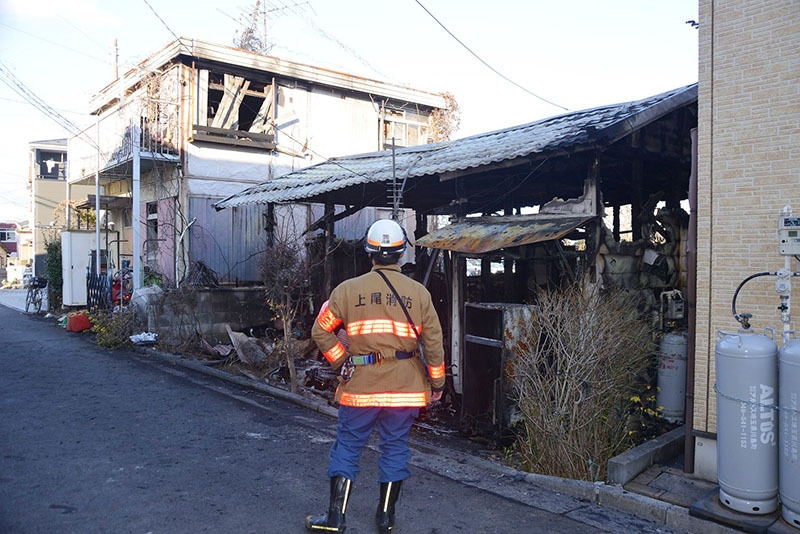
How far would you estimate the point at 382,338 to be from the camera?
12.6 ft

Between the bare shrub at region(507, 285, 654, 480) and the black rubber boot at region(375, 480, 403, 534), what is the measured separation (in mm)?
1855

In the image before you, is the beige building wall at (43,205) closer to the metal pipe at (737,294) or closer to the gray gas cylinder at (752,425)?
the metal pipe at (737,294)

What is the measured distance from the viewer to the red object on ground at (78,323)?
1441 centimetres

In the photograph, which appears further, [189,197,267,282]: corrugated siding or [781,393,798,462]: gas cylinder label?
[189,197,267,282]: corrugated siding

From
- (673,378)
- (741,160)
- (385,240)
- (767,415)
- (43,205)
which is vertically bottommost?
(673,378)

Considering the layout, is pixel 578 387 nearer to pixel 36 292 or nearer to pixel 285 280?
pixel 285 280

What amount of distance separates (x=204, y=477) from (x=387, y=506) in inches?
73.8

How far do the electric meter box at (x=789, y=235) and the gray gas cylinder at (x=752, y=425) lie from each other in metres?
0.65

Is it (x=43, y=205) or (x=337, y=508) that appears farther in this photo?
(x=43, y=205)

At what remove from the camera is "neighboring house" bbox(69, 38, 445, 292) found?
48.1 ft

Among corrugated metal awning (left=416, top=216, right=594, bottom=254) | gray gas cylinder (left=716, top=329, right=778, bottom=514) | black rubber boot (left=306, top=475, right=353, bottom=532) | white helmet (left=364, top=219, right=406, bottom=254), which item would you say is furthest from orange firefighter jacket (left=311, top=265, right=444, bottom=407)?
corrugated metal awning (left=416, top=216, right=594, bottom=254)

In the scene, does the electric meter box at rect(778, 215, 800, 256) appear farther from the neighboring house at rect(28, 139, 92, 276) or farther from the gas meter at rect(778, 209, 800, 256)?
the neighboring house at rect(28, 139, 92, 276)

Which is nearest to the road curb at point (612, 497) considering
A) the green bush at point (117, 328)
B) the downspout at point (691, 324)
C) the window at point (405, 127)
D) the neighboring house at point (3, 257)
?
the downspout at point (691, 324)

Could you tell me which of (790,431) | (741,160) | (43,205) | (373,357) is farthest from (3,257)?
(790,431)
